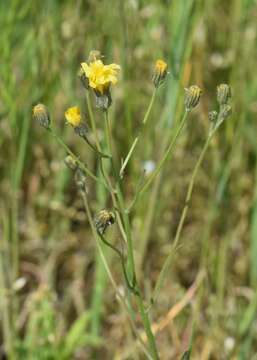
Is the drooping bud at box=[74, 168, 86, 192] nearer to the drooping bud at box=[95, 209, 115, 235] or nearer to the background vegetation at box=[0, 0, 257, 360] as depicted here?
the drooping bud at box=[95, 209, 115, 235]

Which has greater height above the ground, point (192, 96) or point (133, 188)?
point (133, 188)

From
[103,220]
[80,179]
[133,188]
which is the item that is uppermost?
[133,188]

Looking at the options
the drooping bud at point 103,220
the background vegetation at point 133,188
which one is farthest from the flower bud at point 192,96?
the background vegetation at point 133,188

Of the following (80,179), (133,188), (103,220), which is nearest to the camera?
(103,220)

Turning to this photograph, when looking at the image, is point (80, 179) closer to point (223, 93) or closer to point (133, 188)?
point (223, 93)

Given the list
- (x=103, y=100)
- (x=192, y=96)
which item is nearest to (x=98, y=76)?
(x=103, y=100)

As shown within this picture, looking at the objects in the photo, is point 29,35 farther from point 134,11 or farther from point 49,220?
point 49,220

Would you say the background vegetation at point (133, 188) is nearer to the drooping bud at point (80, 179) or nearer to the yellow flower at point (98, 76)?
the drooping bud at point (80, 179)

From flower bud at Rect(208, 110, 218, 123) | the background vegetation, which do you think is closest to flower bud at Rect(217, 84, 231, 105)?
flower bud at Rect(208, 110, 218, 123)
